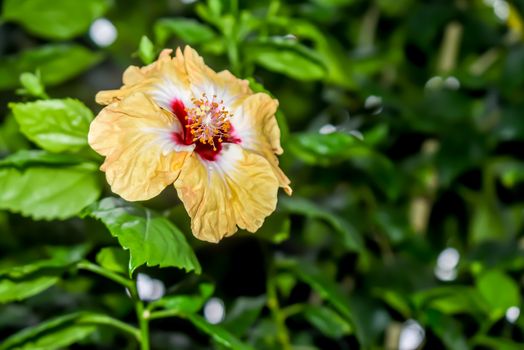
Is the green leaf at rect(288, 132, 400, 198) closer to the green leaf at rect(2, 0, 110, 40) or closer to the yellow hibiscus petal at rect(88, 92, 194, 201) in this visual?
the yellow hibiscus petal at rect(88, 92, 194, 201)

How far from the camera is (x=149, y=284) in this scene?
3.71ft

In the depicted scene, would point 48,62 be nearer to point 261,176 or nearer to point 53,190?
point 53,190

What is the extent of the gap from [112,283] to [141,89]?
0.57m

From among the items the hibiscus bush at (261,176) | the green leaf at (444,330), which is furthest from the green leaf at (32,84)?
the green leaf at (444,330)

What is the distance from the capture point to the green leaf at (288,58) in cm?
92

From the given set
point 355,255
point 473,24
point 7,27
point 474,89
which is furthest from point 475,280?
point 7,27

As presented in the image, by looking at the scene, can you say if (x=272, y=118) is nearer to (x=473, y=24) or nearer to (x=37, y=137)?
(x=37, y=137)

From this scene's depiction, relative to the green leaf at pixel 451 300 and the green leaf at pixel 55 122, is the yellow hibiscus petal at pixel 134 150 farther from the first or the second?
the green leaf at pixel 451 300

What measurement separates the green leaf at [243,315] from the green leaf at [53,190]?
24 centimetres

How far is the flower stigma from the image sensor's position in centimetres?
75

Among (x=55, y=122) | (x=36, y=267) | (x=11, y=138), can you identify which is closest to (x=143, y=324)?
(x=36, y=267)

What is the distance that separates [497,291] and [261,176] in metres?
0.52

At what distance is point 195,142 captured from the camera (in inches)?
29.6

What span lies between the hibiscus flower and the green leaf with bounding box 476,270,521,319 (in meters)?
0.48
